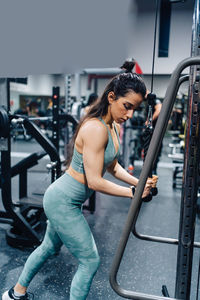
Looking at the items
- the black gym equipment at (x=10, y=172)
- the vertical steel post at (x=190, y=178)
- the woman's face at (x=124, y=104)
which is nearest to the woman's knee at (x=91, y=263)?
the vertical steel post at (x=190, y=178)

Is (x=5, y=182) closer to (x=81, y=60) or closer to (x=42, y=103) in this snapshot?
(x=81, y=60)

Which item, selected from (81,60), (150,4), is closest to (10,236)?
(81,60)

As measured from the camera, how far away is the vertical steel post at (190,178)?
1156 millimetres

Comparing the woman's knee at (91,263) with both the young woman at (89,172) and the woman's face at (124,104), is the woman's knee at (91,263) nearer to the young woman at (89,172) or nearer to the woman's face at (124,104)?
the young woman at (89,172)

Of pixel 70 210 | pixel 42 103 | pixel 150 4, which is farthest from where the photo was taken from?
pixel 42 103

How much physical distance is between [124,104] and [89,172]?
36 cm

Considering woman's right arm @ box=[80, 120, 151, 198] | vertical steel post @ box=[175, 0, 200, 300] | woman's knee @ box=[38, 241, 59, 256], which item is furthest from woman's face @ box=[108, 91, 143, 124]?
woman's knee @ box=[38, 241, 59, 256]

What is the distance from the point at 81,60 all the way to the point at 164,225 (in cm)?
256

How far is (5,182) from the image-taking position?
7.65 feet

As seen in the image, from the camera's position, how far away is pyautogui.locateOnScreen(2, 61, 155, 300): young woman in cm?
122

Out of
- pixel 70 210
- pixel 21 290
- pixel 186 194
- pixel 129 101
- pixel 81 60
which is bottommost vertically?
pixel 21 290

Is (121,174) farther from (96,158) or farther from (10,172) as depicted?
(10,172)

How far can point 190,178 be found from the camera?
3.93 ft

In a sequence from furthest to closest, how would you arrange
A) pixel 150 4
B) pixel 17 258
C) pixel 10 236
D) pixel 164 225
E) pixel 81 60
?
1. pixel 150 4
2. pixel 81 60
3. pixel 164 225
4. pixel 10 236
5. pixel 17 258
